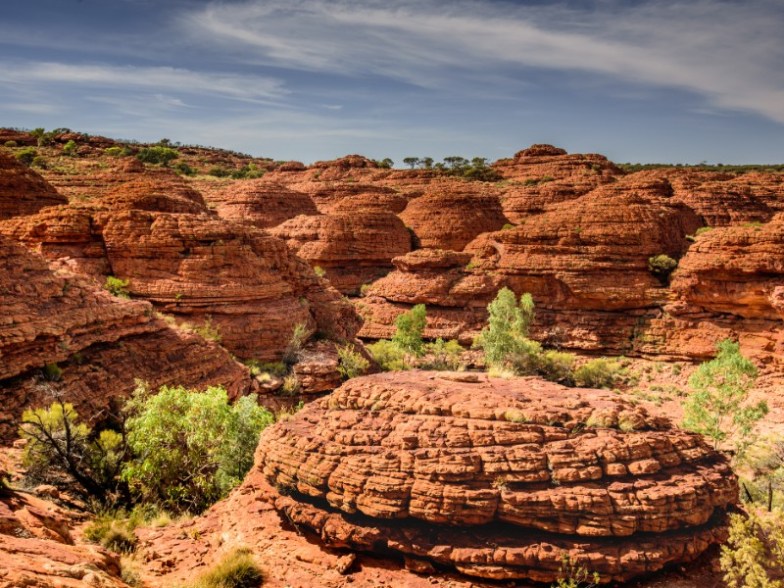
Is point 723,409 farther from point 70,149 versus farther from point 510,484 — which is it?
point 70,149

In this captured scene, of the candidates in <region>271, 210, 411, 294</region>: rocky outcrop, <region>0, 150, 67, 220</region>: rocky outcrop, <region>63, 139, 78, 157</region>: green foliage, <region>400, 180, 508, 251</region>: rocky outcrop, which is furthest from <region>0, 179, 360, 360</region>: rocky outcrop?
<region>63, 139, 78, 157</region>: green foliage

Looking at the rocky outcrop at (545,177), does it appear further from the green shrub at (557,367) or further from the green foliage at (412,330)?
the green shrub at (557,367)

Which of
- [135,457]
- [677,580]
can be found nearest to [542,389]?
[677,580]

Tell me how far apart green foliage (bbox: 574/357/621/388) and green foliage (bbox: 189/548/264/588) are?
22426 millimetres

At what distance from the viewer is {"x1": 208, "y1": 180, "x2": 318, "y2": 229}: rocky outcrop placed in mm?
52281

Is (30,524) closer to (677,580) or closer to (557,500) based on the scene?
(557,500)

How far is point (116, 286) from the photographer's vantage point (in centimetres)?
2064

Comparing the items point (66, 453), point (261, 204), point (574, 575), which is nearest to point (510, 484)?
point (574, 575)

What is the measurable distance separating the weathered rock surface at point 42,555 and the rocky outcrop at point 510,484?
329cm

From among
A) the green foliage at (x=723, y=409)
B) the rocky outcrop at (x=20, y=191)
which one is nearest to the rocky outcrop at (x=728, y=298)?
the green foliage at (x=723, y=409)

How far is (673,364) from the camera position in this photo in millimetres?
28500

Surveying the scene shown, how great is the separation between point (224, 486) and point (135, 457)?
2657mm

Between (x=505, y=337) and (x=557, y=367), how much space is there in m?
3.66

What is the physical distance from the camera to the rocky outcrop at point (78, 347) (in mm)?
13164
